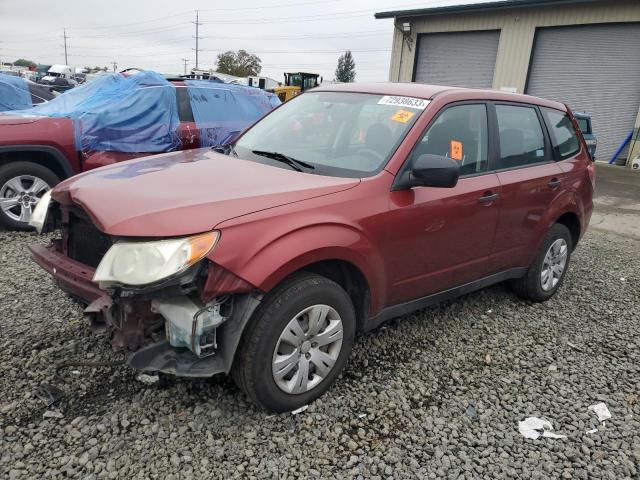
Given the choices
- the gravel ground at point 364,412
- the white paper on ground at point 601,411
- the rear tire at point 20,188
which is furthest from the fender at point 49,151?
the white paper on ground at point 601,411

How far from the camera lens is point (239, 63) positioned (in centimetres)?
7494

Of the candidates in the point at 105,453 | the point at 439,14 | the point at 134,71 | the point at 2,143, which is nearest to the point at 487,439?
the point at 105,453

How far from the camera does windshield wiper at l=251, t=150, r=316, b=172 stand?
9.96 feet

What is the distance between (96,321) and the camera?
249 centimetres

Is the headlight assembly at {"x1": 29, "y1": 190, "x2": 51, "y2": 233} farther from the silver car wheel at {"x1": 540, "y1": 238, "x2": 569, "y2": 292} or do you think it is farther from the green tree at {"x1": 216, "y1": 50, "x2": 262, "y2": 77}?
the green tree at {"x1": 216, "y1": 50, "x2": 262, "y2": 77}

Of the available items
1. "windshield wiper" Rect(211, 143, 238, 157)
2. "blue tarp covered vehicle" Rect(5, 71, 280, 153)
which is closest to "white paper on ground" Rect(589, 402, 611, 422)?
"windshield wiper" Rect(211, 143, 238, 157)

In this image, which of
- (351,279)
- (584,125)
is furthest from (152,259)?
(584,125)

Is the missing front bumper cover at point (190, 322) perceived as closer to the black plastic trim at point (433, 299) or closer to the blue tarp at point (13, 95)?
the black plastic trim at point (433, 299)

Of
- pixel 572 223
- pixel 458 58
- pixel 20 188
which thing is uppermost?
pixel 458 58

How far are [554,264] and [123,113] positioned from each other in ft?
16.5

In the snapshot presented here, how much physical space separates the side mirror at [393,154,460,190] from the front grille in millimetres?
1640

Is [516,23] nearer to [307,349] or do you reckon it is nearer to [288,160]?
[288,160]

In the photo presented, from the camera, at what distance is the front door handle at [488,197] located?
3.44 m

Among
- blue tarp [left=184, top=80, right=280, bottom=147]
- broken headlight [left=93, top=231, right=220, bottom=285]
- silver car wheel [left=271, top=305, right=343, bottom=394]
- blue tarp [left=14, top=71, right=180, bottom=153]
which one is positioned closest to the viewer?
broken headlight [left=93, top=231, right=220, bottom=285]
